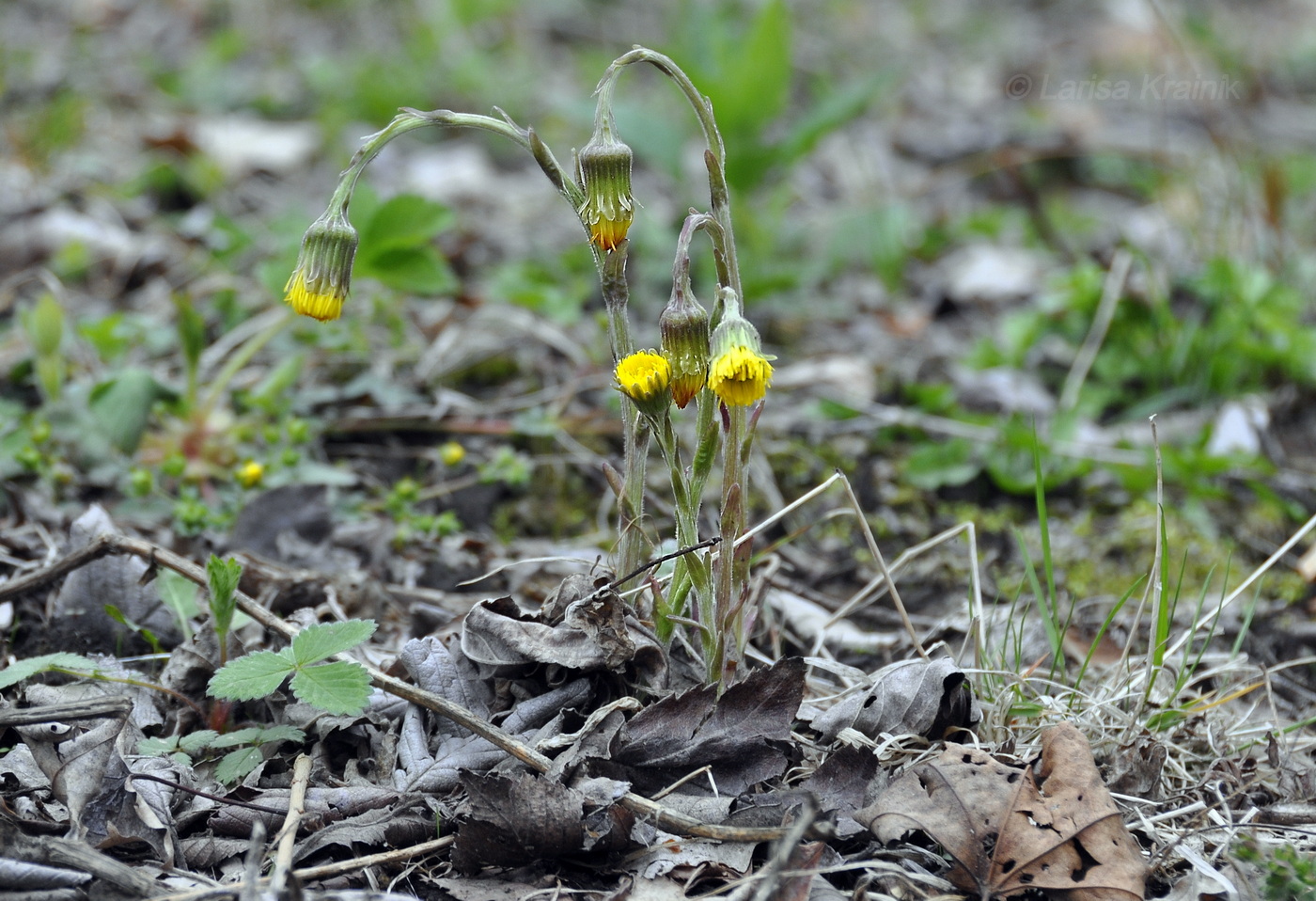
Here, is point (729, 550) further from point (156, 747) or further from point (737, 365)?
point (156, 747)

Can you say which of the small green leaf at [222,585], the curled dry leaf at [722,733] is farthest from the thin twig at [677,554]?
the small green leaf at [222,585]

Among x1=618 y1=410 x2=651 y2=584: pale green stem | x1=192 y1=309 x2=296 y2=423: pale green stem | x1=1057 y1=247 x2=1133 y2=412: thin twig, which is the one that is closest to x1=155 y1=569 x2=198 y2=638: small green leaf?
x1=192 y1=309 x2=296 y2=423: pale green stem

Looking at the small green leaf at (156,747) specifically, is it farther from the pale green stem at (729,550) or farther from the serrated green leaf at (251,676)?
the pale green stem at (729,550)

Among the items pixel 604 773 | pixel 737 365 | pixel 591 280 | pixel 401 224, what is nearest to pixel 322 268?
pixel 737 365

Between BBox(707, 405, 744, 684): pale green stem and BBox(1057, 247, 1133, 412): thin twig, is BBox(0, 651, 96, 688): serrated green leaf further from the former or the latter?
BBox(1057, 247, 1133, 412): thin twig

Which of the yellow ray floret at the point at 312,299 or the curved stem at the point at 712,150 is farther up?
the curved stem at the point at 712,150

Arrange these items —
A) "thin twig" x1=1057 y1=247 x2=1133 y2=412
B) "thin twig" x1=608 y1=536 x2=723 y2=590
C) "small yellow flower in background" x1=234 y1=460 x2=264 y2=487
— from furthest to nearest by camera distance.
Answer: "thin twig" x1=1057 y1=247 x2=1133 y2=412
"small yellow flower in background" x1=234 y1=460 x2=264 y2=487
"thin twig" x1=608 y1=536 x2=723 y2=590

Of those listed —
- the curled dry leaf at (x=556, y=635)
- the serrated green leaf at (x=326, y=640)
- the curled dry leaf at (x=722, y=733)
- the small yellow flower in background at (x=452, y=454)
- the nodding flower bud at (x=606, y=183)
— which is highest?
the nodding flower bud at (x=606, y=183)
